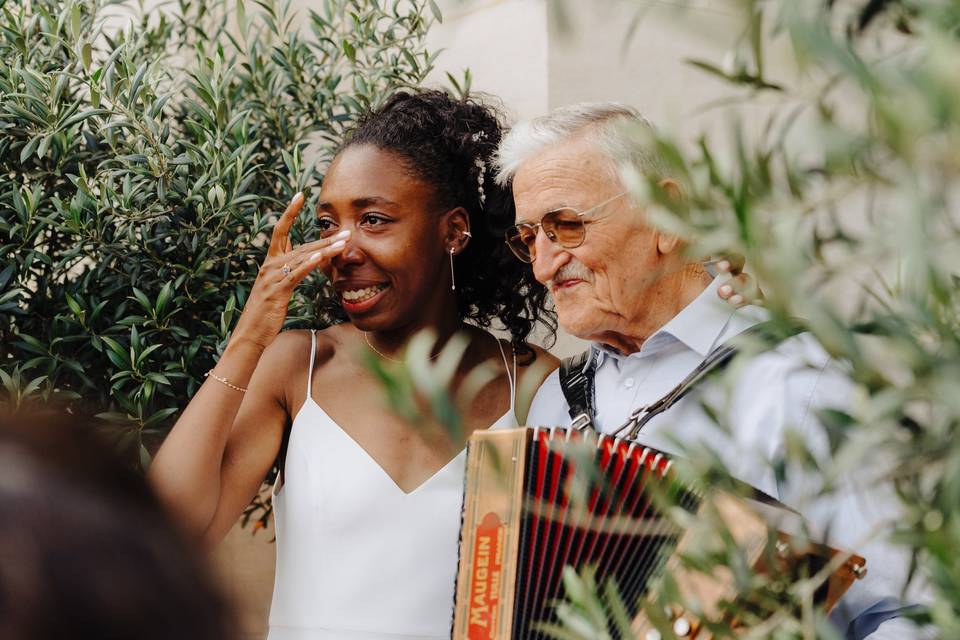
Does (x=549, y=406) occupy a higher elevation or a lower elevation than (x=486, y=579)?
higher

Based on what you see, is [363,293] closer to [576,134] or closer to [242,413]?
[242,413]

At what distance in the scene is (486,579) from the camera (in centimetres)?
232

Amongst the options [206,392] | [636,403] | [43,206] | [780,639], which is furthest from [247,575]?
[780,639]

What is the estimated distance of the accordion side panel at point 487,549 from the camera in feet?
7.49

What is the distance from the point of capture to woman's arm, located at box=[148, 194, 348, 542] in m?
3.01

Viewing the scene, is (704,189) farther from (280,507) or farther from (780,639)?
(280,507)

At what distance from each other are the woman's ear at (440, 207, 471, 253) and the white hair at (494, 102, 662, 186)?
202 mm

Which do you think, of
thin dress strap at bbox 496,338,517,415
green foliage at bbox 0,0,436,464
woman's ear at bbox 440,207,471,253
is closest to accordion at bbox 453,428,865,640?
thin dress strap at bbox 496,338,517,415

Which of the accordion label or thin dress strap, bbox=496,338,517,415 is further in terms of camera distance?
thin dress strap, bbox=496,338,517,415

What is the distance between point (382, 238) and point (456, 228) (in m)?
0.27

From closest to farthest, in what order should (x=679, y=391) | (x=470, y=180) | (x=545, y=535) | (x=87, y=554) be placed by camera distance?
1. (x=87, y=554)
2. (x=545, y=535)
3. (x=679, y=391)
4. (x=470, y=180)

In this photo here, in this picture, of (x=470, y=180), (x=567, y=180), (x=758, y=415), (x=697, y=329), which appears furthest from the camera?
(x=470, y=180)

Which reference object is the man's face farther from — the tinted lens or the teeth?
the teeth

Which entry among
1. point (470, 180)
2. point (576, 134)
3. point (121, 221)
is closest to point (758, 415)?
point (576, 134)
